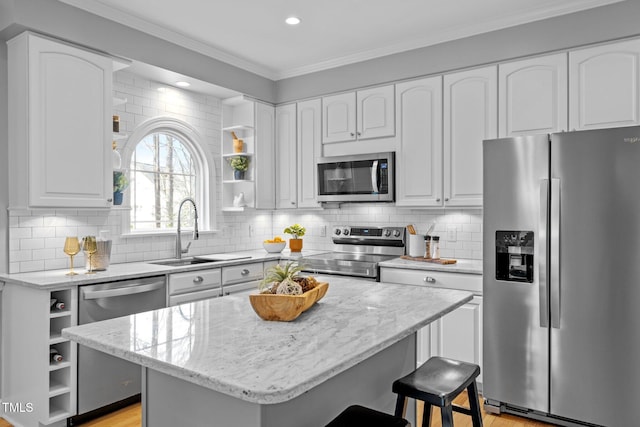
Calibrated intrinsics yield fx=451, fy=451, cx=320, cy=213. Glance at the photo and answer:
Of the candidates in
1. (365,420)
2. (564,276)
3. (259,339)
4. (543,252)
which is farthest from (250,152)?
(365,420)

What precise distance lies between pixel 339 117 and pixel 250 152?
966 mm

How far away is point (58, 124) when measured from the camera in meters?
2.91

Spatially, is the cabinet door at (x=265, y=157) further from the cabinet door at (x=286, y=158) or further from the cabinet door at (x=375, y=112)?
the cabinet door at (x=375, y=112)

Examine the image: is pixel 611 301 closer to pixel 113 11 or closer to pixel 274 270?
pixel 274 270

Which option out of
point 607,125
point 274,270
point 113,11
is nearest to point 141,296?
point 274,270

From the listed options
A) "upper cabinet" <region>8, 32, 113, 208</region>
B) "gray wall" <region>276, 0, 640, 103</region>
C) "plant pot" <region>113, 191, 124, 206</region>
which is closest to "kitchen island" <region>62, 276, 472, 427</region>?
"upper cabinet" <region>8, 32, 113, 208</region>

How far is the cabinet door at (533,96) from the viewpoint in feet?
10.4

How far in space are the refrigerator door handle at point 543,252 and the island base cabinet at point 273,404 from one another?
123 centimetres

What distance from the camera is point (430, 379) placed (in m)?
1.76

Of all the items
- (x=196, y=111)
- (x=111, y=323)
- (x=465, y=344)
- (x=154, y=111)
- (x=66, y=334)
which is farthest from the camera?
(x=196, y=111)

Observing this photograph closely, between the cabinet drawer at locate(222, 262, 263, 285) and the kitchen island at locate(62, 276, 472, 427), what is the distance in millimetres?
1678

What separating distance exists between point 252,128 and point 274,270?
9.67ft

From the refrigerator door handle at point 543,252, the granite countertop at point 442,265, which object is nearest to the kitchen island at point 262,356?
the refrigerator door handle at point 543,252

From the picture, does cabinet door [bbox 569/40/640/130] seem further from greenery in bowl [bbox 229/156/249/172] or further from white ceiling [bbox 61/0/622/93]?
greenery in bowl [bbox 229/156/249/172]
